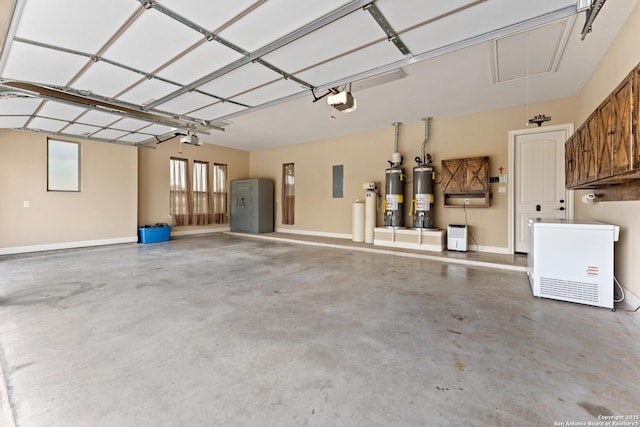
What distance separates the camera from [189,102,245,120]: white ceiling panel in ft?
15.2

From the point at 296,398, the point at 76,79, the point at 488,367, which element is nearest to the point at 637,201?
the point at 488,367

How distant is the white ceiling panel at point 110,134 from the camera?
628 centimetres

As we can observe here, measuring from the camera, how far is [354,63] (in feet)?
10.6

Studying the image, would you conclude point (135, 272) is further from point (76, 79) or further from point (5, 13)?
Result: point (5, 13)

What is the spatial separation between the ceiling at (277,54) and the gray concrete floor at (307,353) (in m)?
2.77

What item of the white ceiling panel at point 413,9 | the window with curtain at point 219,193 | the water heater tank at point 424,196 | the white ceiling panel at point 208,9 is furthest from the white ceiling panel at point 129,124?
the water heater tank at point 424,196

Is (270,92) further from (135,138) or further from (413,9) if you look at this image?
(135,138)

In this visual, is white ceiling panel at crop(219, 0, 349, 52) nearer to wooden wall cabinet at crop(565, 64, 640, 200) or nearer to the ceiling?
the ceiling

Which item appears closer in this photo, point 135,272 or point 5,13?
point 5,13

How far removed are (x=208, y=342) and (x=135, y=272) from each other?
317cm

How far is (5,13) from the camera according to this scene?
291 centimetres

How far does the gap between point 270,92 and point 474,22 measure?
2673mm

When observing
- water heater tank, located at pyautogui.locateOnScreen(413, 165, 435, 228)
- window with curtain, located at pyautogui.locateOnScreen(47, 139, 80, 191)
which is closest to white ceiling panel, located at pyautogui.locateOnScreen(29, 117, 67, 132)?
window with curtain, located at pyautogui.locateOnScreen(47, 139, 80, 191)

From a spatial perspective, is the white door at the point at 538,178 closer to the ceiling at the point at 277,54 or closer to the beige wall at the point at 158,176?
the ceiling at the point at 277,54
